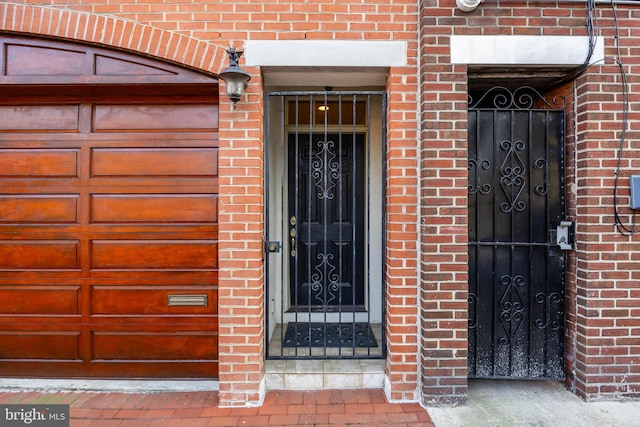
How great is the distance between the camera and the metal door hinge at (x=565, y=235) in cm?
294

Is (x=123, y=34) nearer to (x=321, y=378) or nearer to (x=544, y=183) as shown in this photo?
(x=321, y=378)

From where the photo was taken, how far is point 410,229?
2.89 metres

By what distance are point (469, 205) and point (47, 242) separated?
366cm

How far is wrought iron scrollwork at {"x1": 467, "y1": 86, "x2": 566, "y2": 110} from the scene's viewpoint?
10.1 feet

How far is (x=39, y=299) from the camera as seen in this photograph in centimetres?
314

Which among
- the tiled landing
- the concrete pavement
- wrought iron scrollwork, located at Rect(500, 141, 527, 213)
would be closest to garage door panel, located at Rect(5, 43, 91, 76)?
the tiled landing

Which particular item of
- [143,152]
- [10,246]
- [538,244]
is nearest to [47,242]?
[10,246]

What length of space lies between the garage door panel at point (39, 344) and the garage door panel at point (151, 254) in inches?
26.7

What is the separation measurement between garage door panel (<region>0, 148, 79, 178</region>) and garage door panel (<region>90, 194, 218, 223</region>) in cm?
44

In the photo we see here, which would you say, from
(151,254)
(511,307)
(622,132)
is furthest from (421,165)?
(151,254)

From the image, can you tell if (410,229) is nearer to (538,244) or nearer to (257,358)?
(538,244)

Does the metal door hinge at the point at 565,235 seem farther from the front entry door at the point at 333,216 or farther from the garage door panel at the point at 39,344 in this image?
the garage door panel at the point at 39,344

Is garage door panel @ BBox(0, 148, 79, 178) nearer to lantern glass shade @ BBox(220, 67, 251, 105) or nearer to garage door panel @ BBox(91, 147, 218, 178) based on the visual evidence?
garage door panel @ BBox(91, 147, 218, 178)

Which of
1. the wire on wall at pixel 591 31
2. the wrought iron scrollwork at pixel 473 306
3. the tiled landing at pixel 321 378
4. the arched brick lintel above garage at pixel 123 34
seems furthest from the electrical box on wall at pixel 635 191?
the arched brick lintel above garage at pixel 123 34
